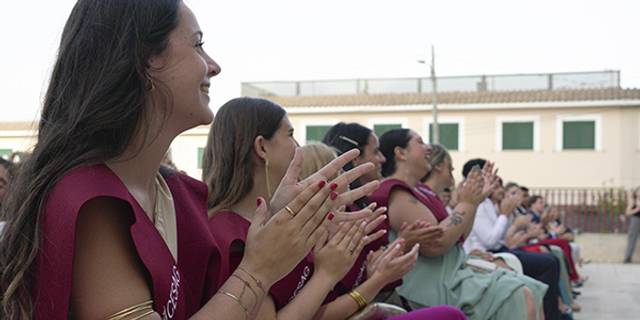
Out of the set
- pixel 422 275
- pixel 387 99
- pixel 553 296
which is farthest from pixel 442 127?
pixel 422 275

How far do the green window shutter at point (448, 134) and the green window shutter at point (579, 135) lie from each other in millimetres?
3710

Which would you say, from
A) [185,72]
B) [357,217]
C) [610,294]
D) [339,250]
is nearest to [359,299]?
[339,250]

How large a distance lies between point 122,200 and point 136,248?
3.9 inches

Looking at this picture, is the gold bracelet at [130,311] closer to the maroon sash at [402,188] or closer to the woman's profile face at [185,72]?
the woman's profile face at [185,72]

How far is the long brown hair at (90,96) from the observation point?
145 cm

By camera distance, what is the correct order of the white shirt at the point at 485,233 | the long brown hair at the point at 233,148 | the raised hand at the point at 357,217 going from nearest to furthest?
the raised hand at the point at 357,217
the long brown hair at the point at 233,148
the white shirt at the point at 485,233

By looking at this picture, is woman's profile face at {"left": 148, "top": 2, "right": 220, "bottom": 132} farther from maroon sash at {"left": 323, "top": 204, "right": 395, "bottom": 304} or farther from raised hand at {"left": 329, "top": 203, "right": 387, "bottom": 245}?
maroon sash at {"left": 323, "top": 204, "right": 395, "bottom": 304}

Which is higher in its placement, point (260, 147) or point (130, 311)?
point (260, 147)

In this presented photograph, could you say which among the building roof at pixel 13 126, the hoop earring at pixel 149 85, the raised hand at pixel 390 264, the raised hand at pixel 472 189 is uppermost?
the hoop earring at pixel 149 85

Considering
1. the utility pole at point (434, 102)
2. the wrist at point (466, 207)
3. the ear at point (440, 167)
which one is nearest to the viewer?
the wrist at point (466, 207)

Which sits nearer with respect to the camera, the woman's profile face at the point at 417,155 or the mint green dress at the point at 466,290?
the mint green dress at the point at 466,290

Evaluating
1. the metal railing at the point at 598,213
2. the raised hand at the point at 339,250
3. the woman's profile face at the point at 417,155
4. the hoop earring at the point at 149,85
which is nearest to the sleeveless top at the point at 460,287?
the woman's profile face at the point at 417,155

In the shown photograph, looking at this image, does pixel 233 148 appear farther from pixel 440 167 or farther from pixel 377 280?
pixel 440 167

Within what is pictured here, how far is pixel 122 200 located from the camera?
1.43 meters
